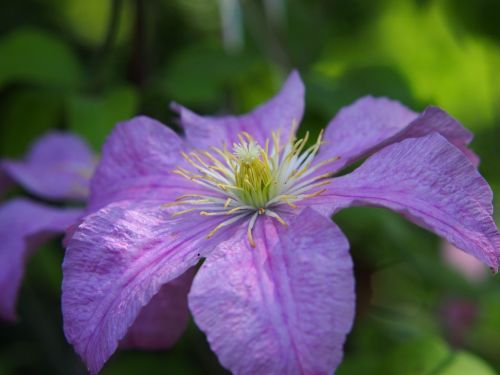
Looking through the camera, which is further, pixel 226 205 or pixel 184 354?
pixel 184 354

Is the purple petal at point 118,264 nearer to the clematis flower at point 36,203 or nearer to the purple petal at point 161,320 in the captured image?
the purple petal at point 161,320

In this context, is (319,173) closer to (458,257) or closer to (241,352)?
(241,352)

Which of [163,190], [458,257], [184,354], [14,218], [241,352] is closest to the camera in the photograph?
[241,352]

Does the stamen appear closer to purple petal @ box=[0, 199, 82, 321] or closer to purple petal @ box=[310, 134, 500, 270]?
purple petal @ box=[310, 134, 500, 270]

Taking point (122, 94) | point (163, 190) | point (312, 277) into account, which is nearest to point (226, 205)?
point (163, 190)

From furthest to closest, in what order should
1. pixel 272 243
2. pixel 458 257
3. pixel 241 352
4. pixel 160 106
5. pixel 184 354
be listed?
pixel 458 257, pixel 184 354, pixel 160 106, pixel 272 243, pixel 241 352

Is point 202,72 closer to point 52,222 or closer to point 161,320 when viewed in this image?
point 52,222

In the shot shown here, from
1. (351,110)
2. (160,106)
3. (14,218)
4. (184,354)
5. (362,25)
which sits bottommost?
(184,354)
